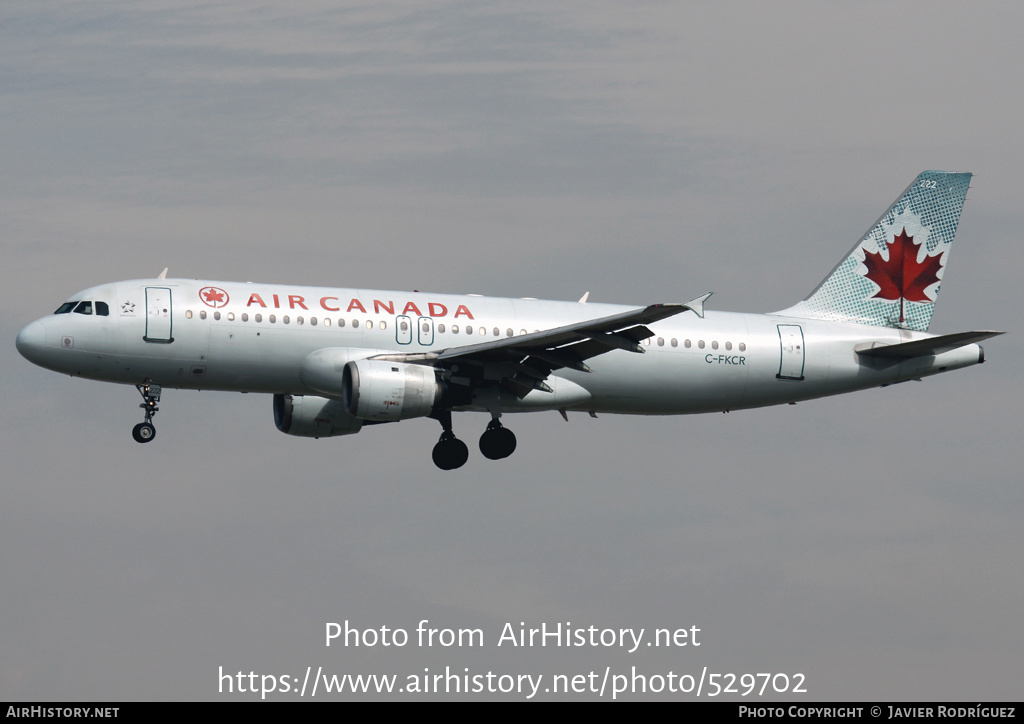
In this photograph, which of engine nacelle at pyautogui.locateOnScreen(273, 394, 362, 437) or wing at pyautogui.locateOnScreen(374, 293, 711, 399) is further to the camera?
engine nacelle at pyautogui.locateOnScreen(273, 394, 362, 437)

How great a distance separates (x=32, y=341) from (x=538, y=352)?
1415 cm

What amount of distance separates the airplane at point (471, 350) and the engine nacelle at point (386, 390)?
0.04m

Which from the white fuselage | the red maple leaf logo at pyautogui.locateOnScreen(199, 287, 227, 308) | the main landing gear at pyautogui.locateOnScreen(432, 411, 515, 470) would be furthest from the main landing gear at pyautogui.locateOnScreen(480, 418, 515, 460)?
the red maple leaf logo at pyautogui.locateOnScreen(199, 287, 227, 308)

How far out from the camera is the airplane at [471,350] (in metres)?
43.0

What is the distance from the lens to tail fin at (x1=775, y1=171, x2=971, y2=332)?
51125 mm

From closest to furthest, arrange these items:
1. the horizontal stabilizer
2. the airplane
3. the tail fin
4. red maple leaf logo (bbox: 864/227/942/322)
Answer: the airplane
the horizontal stabilizer
the tail fin
red maple leaf logo (bbox: 864/227/942/322)

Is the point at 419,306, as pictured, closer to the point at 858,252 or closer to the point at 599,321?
the point at 599,321

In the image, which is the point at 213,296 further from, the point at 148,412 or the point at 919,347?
the point at 919,347

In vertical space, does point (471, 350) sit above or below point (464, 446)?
above

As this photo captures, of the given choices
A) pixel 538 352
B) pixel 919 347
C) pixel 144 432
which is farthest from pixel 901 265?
pixel 144 432

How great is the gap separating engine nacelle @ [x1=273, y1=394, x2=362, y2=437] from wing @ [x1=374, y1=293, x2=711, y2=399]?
5538mm

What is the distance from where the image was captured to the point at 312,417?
48.9 meters

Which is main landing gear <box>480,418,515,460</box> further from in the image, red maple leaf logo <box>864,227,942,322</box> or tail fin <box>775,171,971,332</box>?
red maple leaf logo <box>864,227,942,322</box>

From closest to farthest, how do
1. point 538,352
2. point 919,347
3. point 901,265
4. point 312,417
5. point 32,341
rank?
point 32,341 < point 538,352 < point 919,347 < point 312,417 < point 901,265
